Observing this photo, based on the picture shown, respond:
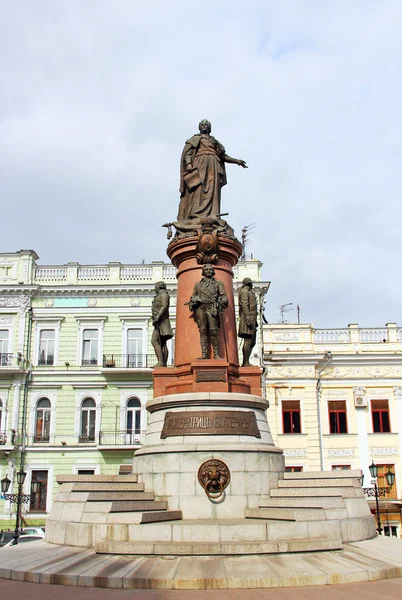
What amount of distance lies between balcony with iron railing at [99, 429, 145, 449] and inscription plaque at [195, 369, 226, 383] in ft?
67.4

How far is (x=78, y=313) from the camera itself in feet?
111

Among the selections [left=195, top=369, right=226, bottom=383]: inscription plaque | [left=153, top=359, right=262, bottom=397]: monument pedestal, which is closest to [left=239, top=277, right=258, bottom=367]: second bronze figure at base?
[left=153, top=359, right=262, bottom=397]: monument pedestal

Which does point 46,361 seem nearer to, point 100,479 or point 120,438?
point 120,438

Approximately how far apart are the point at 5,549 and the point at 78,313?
24.0 metres

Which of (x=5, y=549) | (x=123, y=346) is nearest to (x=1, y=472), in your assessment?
(x=123, y=346)

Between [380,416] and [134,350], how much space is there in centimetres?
1367

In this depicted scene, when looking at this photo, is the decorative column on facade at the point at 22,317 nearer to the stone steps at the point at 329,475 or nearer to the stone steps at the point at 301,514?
the stone steps at the point at 329,475

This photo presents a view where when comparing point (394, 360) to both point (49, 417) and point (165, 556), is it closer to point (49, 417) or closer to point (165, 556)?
point (49, 417)

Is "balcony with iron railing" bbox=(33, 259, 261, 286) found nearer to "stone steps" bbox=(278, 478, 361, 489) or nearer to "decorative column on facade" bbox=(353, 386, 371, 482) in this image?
"decorative column on facade" bbox=(353, 386, 371, 482)

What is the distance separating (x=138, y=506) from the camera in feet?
32.3

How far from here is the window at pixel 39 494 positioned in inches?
1206

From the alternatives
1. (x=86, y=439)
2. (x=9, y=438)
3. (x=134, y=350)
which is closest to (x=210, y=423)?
(x=86, y=439)

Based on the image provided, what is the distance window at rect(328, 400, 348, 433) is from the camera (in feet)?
110

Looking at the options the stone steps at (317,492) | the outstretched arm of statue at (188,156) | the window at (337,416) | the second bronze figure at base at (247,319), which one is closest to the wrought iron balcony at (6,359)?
the window at (337,416)
